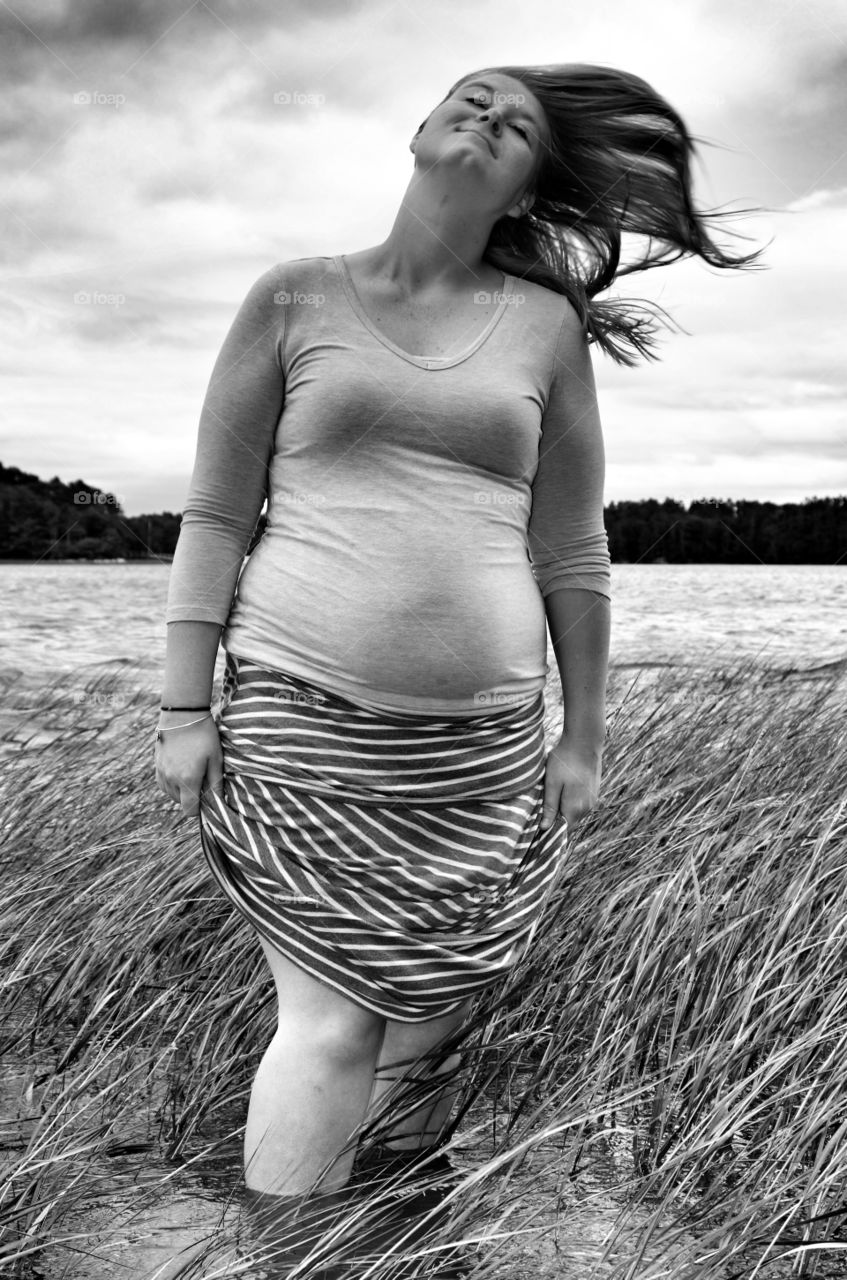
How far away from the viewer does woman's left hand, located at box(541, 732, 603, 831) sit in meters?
2.02

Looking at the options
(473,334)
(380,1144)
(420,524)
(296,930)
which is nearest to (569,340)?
(473,334)

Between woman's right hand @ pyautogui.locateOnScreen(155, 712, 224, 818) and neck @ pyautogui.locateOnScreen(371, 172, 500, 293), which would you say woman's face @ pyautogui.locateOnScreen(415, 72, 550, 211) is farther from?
woman's right hand @ pyautogui.locateOnScreen(155, 712, 224, 818)

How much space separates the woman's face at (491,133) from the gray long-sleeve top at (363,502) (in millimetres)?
223

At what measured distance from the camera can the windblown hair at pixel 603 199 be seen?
204 cm

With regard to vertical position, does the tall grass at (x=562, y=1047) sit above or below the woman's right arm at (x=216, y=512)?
below

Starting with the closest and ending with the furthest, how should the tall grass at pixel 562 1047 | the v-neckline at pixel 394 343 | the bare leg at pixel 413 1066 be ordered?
1. the tall grass at pixel 562 1047
2. the v-neckline at pixel 394 343
3. the bare leg at pixel 413 1066

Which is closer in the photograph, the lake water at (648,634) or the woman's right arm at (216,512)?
the woman's right arm at (216,512)

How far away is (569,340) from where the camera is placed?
196cm

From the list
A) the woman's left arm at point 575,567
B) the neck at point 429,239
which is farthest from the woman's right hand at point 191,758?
the neck at point 429,239

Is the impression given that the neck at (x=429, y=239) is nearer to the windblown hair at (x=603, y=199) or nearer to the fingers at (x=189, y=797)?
the windblown hair at (x=603, y=199)

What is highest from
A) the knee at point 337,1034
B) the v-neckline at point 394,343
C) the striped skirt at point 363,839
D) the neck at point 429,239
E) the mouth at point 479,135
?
the mouth at point 479,135

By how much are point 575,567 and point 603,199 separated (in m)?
0.70

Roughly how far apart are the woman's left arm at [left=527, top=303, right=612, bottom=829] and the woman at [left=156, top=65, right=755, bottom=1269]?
13mm

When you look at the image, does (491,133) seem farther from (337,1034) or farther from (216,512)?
(337,1034)
